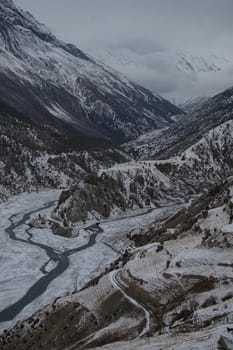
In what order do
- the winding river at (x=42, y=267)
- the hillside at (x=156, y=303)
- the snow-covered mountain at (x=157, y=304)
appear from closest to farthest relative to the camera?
the snow-covered mountain at (x=157, y=304), the hillside at (x=156, y=303), the winding river at (x=42, y=267)

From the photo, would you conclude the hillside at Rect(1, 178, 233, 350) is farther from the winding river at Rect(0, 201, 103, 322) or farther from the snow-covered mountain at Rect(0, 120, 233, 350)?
the winding river at Rect(0, 201, 103, 322)

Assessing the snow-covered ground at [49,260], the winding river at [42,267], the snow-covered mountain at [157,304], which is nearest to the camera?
the snow-covered mountain at [157,304]

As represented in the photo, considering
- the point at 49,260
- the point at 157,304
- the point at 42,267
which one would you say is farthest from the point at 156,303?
the point at 49,260

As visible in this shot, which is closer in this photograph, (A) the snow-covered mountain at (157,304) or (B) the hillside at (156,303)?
(A) the snow-covered mountain at (157,304)

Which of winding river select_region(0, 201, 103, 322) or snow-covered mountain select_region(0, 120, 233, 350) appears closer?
Answer: snow-covered mountain select_region(0, 120, 233, 350)

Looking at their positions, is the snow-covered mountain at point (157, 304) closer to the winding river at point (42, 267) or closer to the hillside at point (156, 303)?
the hillside at point (156, 303)

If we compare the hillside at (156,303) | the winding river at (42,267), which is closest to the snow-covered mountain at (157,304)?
the hillside at (156,303)

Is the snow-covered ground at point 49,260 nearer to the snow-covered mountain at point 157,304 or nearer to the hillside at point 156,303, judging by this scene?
the snow-covered mountain at point 157,304

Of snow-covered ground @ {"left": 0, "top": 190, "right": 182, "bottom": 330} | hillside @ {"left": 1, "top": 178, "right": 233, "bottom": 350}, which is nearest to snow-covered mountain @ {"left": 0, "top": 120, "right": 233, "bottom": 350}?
hillside @ {"left": 1, "top": 178, "right": 233, "bottom": 350}

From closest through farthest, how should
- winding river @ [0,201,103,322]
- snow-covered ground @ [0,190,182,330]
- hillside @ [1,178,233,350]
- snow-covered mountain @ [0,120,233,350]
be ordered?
snow-covered mountain @ [0,120,233,350] → hillside @ [1,178,233,350] → winding river @ [0,201,103,322] → snow-covered ground @ [0,190,182,330]

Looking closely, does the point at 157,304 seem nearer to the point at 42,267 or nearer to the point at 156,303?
the point at 156,303

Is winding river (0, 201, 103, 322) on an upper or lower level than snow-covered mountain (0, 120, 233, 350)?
lower

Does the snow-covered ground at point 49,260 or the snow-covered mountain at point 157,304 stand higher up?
the snow-covered mountain at point 157,304
